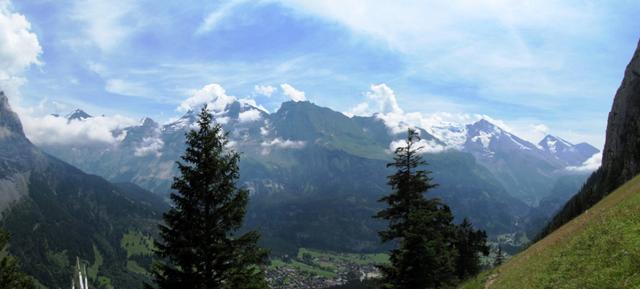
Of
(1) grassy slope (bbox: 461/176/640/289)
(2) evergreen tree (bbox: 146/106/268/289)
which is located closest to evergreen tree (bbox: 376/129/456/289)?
(1) grassy slope (bbox: 461/176/640/289)

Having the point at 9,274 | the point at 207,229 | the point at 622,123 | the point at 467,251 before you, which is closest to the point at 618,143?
the point at 622,123

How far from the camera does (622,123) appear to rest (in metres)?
142

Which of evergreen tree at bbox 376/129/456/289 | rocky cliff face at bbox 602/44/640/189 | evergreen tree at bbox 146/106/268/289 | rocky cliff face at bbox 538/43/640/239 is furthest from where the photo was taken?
rocky cliff face at bbox 602/44/640/189

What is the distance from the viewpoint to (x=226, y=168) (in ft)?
91.6

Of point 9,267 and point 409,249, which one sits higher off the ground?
point 409,249

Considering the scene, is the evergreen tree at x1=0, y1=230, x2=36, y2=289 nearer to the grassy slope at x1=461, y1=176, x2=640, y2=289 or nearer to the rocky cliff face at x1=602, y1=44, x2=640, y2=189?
the grassy slope at x1=461, y1=176, x2=640, y2=289

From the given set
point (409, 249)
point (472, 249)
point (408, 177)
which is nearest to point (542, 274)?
point (409, 249)

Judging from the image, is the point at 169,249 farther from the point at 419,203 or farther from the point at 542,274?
the point at 419,203

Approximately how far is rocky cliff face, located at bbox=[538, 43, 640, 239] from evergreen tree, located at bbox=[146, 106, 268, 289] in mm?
102428

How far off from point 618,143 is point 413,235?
129523mm

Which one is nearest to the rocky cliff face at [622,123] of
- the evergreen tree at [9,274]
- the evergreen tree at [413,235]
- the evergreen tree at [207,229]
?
the evergreen tree at [413,235]

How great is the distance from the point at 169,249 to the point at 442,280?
2286 centimetres

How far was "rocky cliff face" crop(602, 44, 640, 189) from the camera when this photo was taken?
405 ft

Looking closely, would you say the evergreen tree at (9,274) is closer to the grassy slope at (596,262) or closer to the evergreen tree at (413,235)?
the evergreen tree at (413,235)
